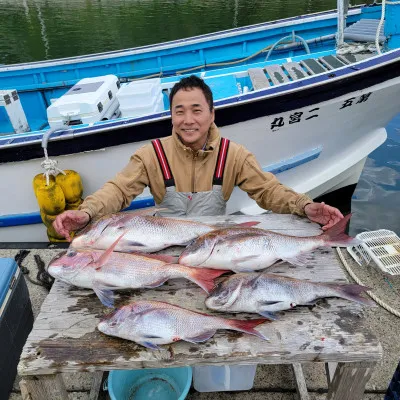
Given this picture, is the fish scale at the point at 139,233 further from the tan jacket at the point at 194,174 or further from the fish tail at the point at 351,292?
the fish tail at the point at 351,292

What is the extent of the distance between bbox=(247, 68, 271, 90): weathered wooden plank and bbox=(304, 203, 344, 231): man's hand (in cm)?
279

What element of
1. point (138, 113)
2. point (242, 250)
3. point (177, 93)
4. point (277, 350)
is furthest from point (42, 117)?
point (277, 350)

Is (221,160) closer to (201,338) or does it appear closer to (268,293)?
(268,293)

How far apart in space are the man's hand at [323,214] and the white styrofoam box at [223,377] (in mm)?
1138

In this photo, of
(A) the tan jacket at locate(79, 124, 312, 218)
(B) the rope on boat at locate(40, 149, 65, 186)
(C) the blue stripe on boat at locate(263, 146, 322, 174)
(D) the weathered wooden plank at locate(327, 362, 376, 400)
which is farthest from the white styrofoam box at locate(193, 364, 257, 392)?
(C) the blue stripe on boat at locate(263, 146, 322, 174)

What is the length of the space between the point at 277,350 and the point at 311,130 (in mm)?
4027

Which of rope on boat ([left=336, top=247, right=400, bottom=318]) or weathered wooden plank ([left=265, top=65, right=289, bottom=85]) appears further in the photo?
weathered wooden plank ([left=265, top=65, right=289, bottom=85])

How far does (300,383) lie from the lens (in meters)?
2.75

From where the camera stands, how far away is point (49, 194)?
14.6 ft

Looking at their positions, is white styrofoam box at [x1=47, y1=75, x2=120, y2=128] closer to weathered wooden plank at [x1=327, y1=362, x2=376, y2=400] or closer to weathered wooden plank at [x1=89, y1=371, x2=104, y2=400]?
weathered wooden plank at [x1=89, y1=371, x2=104, y2=400]

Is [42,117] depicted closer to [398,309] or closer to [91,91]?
[91,91]

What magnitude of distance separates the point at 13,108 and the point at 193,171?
4067 mm

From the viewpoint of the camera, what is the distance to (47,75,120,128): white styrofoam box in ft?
16.1

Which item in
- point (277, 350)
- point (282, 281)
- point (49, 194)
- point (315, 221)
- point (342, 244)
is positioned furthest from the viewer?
point (49, 194)
